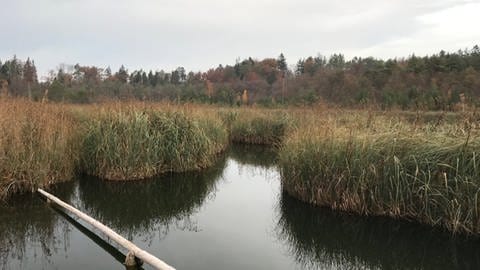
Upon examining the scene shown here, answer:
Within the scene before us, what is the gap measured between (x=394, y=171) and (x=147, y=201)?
4.05 meters

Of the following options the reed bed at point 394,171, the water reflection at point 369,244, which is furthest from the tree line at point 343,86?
the water reflection at point 369,244

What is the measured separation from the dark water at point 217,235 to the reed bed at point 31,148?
33 cm

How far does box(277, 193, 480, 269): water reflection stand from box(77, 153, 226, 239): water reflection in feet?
5.31

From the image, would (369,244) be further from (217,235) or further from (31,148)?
(31,148)

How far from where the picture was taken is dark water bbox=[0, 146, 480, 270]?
3719 millimetres

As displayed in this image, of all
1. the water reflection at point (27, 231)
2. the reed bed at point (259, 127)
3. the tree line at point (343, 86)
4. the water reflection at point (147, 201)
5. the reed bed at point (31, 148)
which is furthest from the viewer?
the tree line at point (343, 86)

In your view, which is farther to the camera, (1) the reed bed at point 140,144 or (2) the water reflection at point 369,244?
(1) the reed bed at point 140,144

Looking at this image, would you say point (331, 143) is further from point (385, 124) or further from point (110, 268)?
point (110, 268)

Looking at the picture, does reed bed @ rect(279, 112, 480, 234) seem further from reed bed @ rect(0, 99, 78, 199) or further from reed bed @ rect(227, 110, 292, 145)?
reed bed @ rect(227, 110, 292, 145)

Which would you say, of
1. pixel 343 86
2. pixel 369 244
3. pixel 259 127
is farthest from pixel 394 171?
pixel 343 86

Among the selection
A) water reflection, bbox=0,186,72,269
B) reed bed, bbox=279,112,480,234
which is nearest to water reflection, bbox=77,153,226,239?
water reflection, bbox=0,186,72,269

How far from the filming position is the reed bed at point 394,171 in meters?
4.18

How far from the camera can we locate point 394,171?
4680mm

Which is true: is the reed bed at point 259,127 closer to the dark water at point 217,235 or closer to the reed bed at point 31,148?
the dark water at point 217,235
